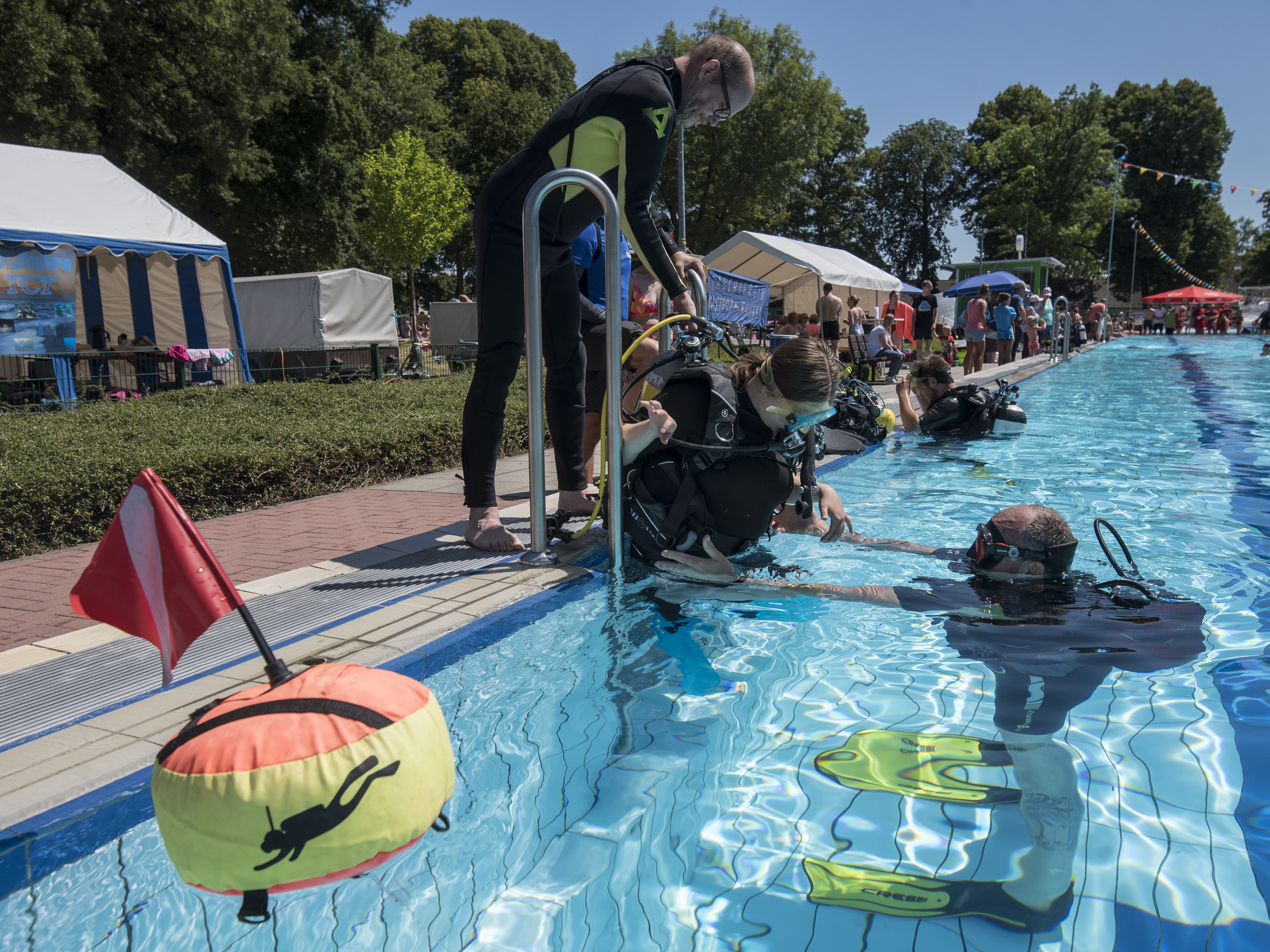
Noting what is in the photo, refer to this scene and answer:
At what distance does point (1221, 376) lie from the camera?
55.0ft

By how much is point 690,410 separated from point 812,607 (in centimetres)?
103

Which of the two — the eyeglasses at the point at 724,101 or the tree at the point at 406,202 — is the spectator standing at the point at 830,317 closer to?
the eyeglasses at the point at 724,101

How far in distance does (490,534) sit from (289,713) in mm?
2361

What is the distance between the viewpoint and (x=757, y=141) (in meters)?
36.2

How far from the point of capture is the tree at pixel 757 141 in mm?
→ 35875

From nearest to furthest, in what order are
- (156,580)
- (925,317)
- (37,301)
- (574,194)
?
(156,580)
(574,194)
(37,301)
(925,317)

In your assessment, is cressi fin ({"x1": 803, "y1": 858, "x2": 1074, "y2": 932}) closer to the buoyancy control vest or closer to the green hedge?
the buoyancy control vest

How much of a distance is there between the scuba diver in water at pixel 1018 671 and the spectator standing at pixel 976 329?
12.9 m

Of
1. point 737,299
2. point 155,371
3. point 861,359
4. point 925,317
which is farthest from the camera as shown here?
point 925,317

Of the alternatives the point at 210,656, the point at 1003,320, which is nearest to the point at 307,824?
the point at 210,656

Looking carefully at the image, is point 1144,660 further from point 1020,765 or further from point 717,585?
point 717,585

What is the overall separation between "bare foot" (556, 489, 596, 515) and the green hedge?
0.61 metres

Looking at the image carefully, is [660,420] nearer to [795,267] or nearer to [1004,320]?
[1004,320]

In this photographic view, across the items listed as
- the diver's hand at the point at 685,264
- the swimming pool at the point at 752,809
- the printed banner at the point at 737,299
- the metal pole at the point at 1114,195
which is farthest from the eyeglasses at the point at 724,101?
the metal pole at the point at 1114,195
